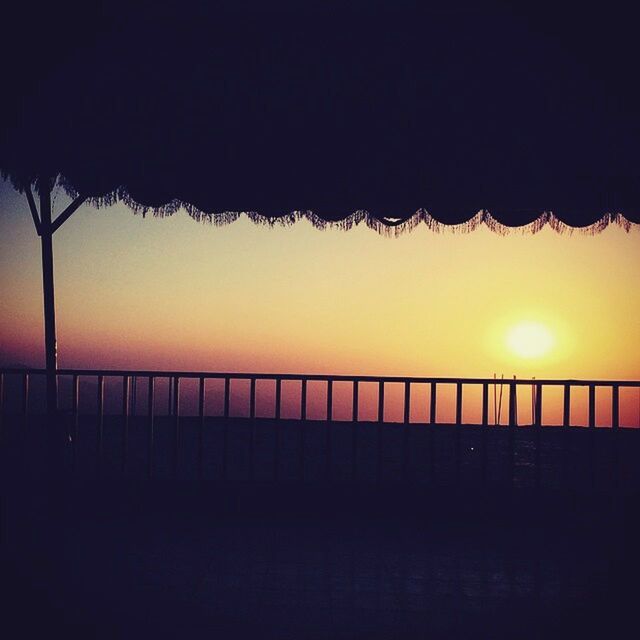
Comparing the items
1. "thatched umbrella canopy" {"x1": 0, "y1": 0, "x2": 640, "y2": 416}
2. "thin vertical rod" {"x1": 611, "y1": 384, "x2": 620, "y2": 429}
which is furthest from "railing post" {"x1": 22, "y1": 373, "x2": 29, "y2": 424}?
"thin vertical rod" {"x1": 611, "y1": 384, "x2": 620, "y2": 429}

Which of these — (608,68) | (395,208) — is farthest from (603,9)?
(395,208)

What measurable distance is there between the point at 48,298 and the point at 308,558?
2.47m

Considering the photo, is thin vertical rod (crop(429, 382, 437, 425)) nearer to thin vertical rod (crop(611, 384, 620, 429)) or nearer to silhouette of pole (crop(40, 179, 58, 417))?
thin vertical rod (crop(611, 384, 620, 429))

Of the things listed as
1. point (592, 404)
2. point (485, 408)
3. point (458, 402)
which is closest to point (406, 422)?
point (458, 402)

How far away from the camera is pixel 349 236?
6.70 meters

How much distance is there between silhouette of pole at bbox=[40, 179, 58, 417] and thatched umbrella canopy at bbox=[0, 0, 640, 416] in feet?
2.31

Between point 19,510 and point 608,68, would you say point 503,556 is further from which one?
point 19,510

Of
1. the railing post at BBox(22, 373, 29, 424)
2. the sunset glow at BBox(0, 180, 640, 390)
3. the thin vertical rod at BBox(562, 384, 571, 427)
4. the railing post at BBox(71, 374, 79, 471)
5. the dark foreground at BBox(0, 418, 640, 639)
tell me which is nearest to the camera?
the dark foreground at BBox(0, 418, 640, 639)

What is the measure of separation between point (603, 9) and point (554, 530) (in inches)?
123

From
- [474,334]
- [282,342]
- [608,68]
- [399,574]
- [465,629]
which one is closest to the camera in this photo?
[465,629]

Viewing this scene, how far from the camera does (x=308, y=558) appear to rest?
12.6 feet

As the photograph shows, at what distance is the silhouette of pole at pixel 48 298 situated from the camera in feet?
15.2

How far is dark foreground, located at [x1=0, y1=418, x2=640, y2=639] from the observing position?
2930 mm

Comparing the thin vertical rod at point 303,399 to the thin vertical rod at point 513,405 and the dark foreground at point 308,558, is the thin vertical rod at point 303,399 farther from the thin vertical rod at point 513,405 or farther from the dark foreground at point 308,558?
the thin vertical rod at point 513,405
